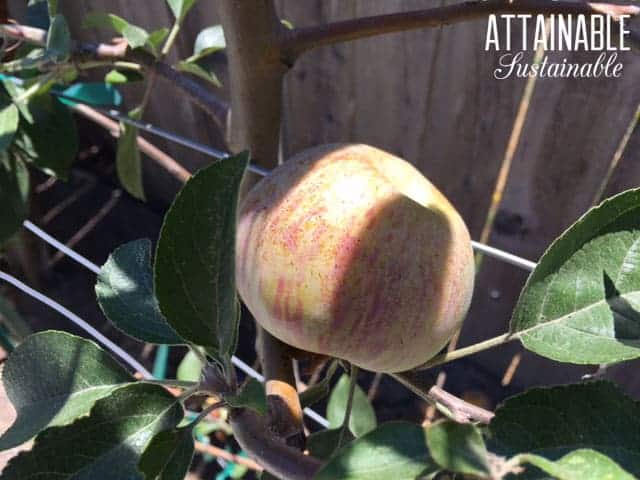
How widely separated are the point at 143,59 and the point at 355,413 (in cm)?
59

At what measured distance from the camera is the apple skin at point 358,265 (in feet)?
1.46

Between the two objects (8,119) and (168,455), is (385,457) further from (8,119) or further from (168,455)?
(8,119)

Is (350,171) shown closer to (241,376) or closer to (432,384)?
(432,384)

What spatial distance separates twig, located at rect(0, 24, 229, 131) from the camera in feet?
2.36

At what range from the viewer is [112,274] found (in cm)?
55

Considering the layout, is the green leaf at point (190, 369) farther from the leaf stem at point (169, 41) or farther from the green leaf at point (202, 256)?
the green leaf at point (202, 256)

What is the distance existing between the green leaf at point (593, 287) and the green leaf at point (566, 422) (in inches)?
1.9

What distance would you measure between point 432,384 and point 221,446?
0.95 m

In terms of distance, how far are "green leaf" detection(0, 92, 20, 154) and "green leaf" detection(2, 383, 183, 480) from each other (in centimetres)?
44

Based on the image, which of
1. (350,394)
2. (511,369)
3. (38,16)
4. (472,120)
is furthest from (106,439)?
(511,369)

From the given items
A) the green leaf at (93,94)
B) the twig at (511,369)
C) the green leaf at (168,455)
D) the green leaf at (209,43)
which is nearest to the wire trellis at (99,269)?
the green leaf at (93,94)

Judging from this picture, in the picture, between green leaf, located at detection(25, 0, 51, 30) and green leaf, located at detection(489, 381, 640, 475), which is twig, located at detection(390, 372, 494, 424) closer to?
green leaf, located at detection(489, 381, 640, 475)

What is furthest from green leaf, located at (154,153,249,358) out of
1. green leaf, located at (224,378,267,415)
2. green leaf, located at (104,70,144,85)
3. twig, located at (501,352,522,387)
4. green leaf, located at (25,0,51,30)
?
twig, located at (501,352,522,387)

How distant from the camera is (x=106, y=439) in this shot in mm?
438
